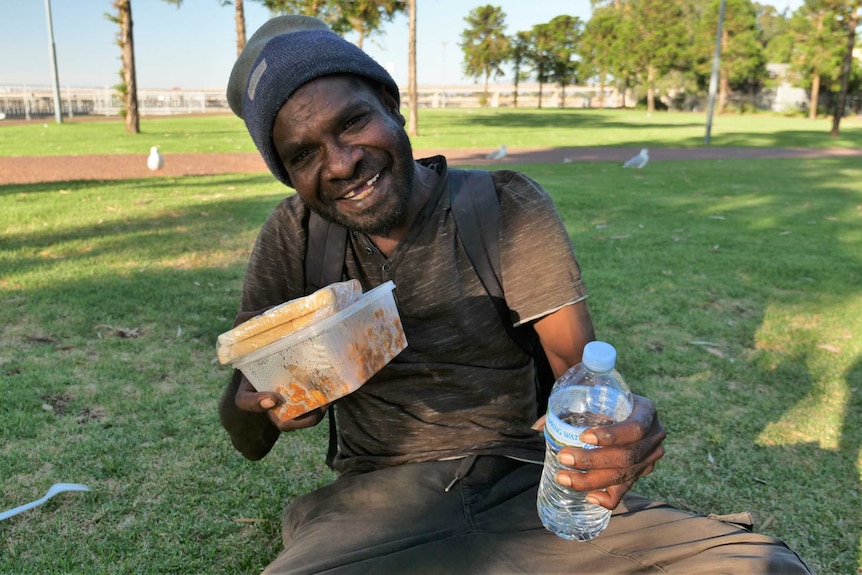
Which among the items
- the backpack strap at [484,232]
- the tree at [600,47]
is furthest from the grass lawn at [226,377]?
the tree at [600,47]

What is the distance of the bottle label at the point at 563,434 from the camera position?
56.6 inches

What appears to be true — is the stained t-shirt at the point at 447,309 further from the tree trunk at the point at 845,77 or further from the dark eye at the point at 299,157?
the tree trunk at the point at 845,77

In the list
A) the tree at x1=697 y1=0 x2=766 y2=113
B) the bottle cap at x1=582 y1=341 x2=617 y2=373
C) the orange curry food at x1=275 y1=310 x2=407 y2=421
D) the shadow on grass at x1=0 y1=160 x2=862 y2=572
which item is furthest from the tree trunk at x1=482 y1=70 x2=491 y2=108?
the bottle cap at x1=582 y1=341 x2=617 y2=373

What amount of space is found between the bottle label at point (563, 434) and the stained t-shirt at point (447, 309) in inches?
15.2

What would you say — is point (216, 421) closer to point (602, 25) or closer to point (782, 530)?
point (782, 530)

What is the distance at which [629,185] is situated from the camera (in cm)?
1197

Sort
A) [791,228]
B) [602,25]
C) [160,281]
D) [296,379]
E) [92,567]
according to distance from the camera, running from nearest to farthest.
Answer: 1. [296,379]
2. [92,567]
3. [160,281]
4. [791,228]
5. [602,25]

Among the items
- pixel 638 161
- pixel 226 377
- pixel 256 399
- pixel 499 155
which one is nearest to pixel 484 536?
pixel 256 399

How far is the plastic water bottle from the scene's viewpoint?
1658 mm

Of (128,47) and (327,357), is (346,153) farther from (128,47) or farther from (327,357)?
(128,47)

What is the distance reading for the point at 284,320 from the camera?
1.55 metres

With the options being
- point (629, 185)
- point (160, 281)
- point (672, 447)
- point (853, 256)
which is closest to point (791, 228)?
point (853, 256)

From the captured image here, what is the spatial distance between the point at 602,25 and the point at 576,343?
69444 millimetres

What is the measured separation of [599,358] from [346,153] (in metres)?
0.83
